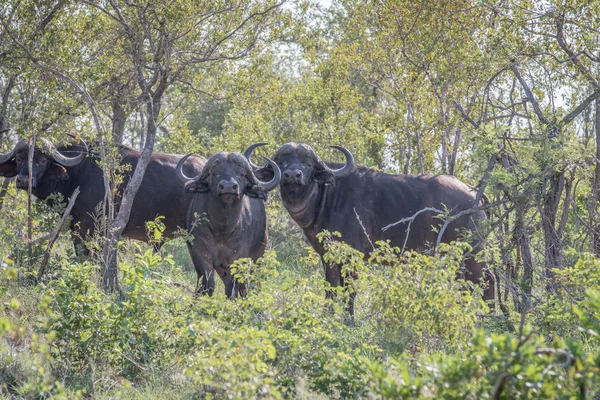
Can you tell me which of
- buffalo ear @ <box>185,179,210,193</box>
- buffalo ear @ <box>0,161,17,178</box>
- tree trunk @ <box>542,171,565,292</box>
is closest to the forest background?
tree trunk @ <box>542,171,565,292</box>

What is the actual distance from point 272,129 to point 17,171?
396 cm

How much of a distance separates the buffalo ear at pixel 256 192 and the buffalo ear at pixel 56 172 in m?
2.57

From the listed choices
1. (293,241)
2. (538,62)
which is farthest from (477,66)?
(293,241)

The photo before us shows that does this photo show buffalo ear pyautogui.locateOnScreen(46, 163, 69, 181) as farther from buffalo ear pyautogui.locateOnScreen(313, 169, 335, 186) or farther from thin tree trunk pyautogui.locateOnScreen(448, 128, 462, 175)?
thin tree trunk pyautogui.locateOnScreen(448, 128, 462, 175)

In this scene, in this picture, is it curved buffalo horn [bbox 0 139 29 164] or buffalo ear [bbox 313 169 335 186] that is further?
curved buffalo horn [bbox 0 139 29 164]

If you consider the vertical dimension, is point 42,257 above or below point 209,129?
below

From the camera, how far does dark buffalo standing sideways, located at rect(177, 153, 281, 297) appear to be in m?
7.64

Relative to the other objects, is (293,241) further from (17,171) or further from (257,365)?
(257,365)

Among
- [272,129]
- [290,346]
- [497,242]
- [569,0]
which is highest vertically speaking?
[569,0]

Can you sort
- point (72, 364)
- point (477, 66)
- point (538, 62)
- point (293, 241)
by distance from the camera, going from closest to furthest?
point (72, 364) < point (538, 62) < point (477, 66) < point (293, 241)

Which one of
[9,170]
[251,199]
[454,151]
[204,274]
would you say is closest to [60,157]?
[9,170]

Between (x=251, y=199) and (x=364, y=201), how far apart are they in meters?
1.19

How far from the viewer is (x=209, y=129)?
2086cm

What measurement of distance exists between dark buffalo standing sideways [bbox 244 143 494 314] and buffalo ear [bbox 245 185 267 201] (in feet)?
1.44
